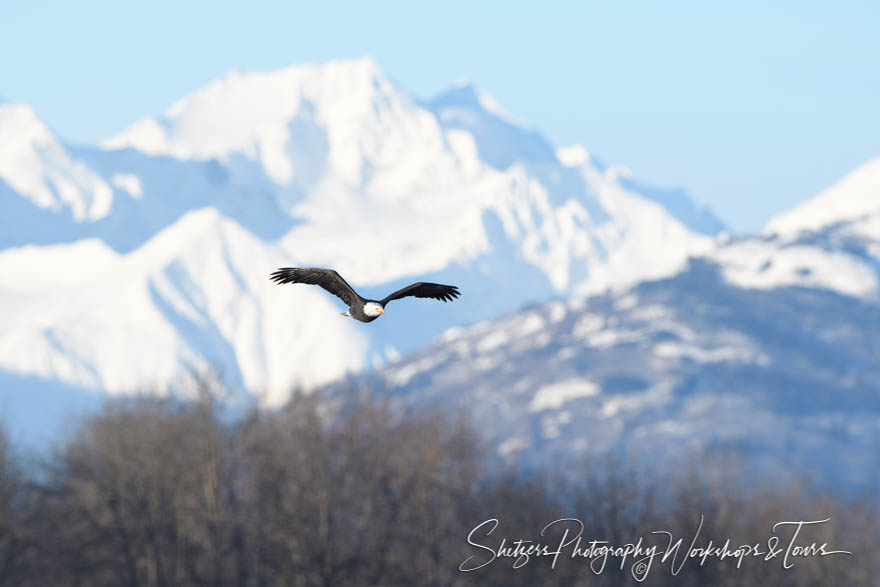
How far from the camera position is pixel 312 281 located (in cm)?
2066

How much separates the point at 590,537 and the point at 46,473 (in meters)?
26.0

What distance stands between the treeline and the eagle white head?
50.7 m

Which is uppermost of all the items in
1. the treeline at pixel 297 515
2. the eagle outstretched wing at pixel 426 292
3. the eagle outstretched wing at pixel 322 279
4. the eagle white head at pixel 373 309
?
the eagle outstretched wing at pixel 322 279

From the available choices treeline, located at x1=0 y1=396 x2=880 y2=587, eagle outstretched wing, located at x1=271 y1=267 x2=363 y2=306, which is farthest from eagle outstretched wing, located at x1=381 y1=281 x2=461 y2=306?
treeline, located at x1=0 y1=396 x2=880 y2=587

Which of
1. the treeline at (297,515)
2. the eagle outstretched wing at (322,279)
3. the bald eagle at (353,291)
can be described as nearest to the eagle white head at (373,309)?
Answer: the bald eagle at (353,291)

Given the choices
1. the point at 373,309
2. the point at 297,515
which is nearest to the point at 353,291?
the point at 373,309

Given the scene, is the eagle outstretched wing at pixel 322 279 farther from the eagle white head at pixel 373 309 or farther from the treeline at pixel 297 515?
the treeline at pixel 297 515

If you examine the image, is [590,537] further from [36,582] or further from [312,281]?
[312,281]

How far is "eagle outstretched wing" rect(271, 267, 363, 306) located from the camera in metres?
20.5

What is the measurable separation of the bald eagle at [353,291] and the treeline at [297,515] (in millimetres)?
50409

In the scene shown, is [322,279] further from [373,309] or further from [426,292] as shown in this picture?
[426,292]

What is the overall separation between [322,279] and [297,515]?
59.1m

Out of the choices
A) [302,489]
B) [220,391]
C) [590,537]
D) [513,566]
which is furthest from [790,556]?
[220,391]

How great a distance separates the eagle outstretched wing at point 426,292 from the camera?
20.6m
